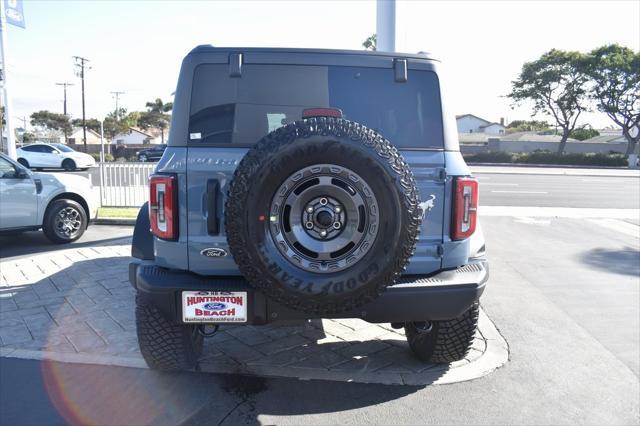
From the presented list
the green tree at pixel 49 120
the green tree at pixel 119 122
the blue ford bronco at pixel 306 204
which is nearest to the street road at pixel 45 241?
the blue ford bronco at pixel 306 204

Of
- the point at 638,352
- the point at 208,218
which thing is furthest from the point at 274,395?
the point at 638,352

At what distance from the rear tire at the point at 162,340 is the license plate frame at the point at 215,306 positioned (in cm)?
47

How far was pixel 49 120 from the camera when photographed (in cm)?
8031

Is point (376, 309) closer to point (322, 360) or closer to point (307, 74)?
point (322, 360)

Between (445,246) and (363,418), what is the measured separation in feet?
3.85

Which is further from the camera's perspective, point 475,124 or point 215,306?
point 475,124

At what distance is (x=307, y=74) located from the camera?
3.18 m

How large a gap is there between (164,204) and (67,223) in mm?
5850

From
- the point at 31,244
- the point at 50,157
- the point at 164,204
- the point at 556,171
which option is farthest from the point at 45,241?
the point at 556,171

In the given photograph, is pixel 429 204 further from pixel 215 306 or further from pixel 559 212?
pixel 559 212

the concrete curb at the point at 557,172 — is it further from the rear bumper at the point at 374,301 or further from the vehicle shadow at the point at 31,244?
the rear bumper at the point at 374,301

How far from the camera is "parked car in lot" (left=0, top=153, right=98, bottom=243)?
7.24 metres

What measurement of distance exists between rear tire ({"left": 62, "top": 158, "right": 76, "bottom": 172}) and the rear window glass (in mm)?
27235

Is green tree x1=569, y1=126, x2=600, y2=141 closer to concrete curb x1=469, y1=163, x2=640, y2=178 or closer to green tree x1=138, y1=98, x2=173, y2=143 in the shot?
concrete curb x1=469, y1=163, x2=640, y2=178
